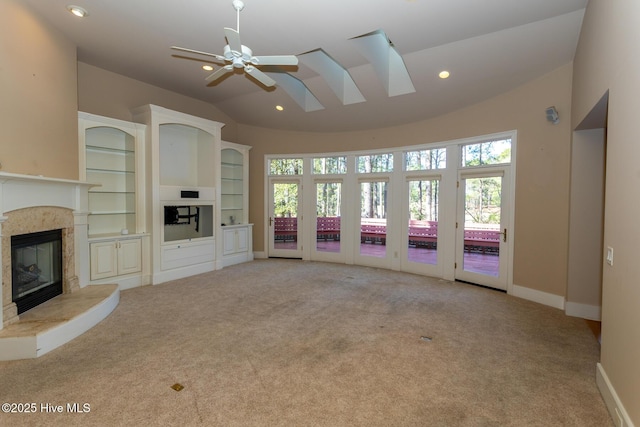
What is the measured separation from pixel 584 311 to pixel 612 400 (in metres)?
2.09

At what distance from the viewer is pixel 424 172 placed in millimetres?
5688

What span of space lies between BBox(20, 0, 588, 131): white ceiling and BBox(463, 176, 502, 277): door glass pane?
1382 millimetres

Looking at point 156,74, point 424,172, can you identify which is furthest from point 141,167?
point 424,172

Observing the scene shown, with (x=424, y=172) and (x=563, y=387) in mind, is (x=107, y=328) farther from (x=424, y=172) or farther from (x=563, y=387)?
(x=424, y=172)

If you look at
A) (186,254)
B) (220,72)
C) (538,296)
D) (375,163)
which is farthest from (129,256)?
(538,296)

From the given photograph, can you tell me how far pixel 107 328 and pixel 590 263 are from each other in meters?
5.50

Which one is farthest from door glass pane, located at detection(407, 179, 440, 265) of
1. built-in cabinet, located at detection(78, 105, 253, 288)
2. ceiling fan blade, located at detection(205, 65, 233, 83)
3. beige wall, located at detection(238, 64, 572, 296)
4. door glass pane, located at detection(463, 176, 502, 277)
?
ceiling fan blade, located at detection(205, 65, 233, 83)

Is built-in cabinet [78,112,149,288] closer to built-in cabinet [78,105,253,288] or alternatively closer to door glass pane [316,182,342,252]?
built-in cabinet [78,105,253,288]

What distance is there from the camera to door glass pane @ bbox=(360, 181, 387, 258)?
6277 millimetres

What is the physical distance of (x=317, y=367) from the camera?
8.43 ft

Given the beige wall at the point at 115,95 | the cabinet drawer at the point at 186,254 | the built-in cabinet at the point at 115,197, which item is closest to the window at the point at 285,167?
the beige wall at the point at 115,95

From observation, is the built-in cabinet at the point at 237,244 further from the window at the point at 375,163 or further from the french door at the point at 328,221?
the window at the point at 375,163

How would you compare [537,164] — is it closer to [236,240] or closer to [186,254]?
[236,240]

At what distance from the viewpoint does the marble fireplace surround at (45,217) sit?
290 cm
